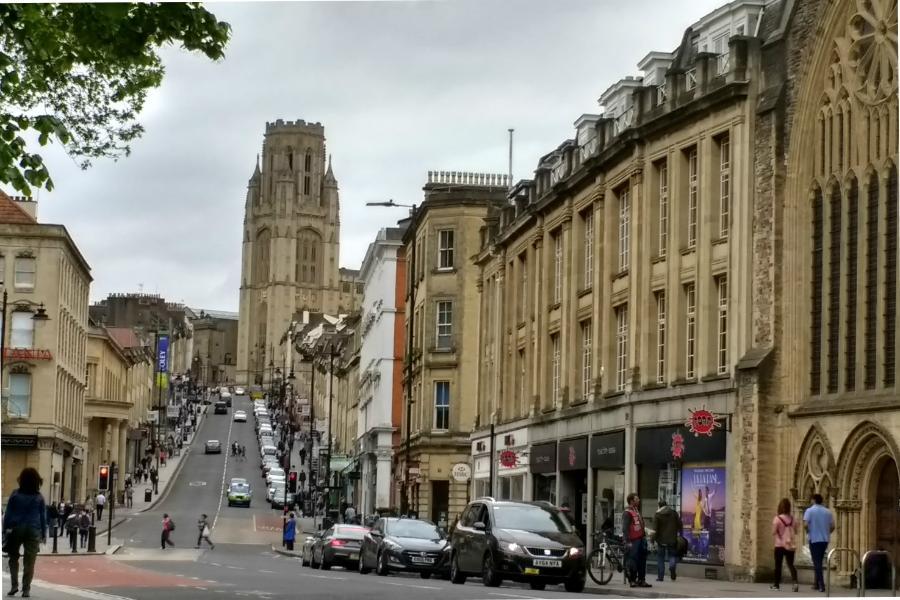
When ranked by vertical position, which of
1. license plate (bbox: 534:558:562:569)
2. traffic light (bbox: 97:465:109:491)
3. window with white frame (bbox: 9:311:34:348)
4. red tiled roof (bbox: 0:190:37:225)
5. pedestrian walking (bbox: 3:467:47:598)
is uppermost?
red tiled roof (bbox: 0:190:37:225)

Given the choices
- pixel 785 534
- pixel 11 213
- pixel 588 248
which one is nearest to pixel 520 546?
pixel 785 534

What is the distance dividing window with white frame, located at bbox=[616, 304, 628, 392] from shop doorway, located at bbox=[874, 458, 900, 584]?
43.8 ft

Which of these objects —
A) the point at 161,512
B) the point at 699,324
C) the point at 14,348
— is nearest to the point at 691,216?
the point at 699,324

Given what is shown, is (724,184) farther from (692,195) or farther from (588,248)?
(588,248)

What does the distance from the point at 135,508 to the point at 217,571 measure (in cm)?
6147

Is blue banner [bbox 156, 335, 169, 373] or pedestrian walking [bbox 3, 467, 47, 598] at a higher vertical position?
blue banner [bbox 156, 335, 169, 373]

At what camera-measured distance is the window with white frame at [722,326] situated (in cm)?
3778

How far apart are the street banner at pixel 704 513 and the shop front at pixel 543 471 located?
12989 mm

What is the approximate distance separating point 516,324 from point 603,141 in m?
12.4

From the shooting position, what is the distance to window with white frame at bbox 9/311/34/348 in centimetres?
7981

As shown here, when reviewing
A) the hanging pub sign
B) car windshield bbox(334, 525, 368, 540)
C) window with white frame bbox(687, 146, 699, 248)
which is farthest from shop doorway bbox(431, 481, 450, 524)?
the hanging pub sign

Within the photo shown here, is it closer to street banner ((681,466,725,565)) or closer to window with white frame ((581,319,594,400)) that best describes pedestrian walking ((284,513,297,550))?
window with white frame ((581,319,594,400))

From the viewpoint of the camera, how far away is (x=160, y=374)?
506ft

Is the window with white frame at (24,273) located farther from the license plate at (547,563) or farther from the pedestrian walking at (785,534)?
the pedestrian walking at (785,534)
